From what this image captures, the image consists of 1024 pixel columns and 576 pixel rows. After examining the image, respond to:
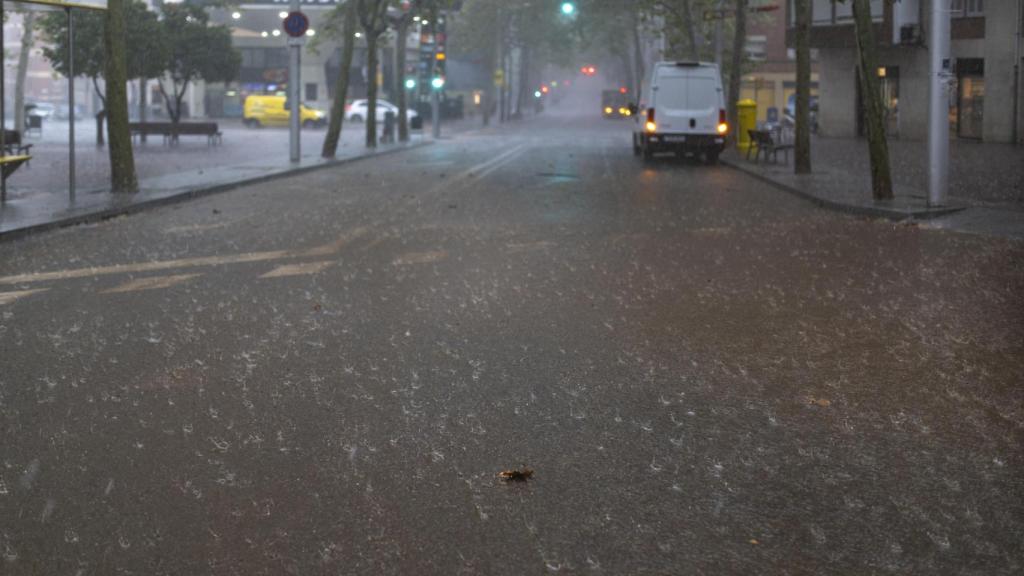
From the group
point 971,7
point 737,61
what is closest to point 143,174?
point 737,61

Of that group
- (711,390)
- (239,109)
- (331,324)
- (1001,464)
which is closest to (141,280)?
(331,324)

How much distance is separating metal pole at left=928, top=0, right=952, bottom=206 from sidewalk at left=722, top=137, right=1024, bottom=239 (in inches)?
13.6

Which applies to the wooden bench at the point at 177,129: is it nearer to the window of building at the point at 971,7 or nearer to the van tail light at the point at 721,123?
the van tail light at the point at 721,123

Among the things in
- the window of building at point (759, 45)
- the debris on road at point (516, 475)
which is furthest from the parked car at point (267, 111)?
the debris on road at point (516, 475)

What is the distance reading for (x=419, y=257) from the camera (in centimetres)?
1291

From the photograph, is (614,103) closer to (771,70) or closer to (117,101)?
(771,70)

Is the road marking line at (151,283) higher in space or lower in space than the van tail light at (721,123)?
lower

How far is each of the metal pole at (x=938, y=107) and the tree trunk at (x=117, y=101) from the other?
12.1 meters

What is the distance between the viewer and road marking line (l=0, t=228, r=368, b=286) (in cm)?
1139

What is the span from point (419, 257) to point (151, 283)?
2.85 metres

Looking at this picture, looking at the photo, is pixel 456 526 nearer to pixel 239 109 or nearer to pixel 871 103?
pixel 871 103

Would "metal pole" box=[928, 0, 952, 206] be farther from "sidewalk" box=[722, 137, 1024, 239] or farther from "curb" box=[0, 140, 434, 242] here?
"curb" box=[0, 140, 434, 242]

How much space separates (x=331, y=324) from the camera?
8938 millimetres

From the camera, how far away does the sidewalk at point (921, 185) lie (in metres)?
17.1
